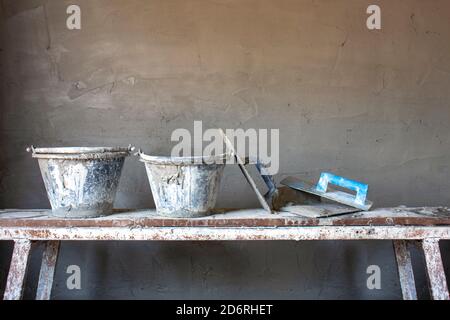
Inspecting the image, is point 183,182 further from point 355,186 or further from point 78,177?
point 355,186

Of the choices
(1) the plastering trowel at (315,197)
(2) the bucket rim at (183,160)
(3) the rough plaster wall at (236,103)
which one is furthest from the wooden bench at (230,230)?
(3) the rough plaster wall at (236,103)

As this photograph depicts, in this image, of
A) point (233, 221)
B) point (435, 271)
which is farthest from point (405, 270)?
point (233, 221)

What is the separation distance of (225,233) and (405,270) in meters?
1.08

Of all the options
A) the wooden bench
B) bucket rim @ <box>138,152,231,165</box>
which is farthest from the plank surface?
bucket rim @ <box>138,152,231,165</box>

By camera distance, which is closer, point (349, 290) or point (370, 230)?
point (370, 230)

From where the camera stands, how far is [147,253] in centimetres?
301

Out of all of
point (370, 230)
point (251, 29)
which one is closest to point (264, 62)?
point (251, 29)

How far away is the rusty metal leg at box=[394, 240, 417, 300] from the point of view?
2.51m

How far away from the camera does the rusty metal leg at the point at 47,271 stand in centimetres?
254

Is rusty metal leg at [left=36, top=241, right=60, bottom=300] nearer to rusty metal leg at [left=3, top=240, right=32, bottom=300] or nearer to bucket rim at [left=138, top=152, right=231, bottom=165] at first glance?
rusty metal leg at [left=3, top=240, right=32, bottom=300]
